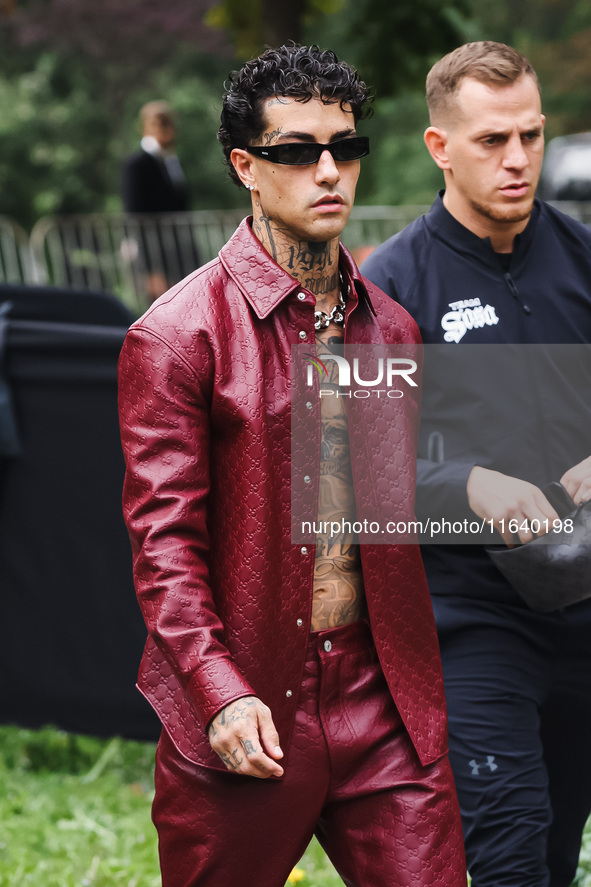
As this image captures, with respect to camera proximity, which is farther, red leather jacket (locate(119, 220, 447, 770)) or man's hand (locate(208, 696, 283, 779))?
red leather jacket (locate(119, 220, 447, 770))

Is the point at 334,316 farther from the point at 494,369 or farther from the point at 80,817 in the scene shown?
the point at 80,817

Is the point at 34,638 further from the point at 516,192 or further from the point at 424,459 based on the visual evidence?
the point at 516,192

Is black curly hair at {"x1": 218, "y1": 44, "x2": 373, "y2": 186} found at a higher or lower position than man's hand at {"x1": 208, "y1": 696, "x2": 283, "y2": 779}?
higher

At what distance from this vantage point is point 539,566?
3.21m

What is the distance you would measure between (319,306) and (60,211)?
2864 cm

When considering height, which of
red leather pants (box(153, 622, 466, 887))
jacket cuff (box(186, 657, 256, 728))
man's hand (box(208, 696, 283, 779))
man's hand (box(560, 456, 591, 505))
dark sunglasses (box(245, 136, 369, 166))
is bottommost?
red leather pants (box(153, 622, 466, 887))

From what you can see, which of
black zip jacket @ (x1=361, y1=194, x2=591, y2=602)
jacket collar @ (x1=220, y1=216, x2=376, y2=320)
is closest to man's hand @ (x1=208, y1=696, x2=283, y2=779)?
jacket collar @ (x1=220, y1=216, x2=376, y2=320)

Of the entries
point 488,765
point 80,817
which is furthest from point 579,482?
point 80,817

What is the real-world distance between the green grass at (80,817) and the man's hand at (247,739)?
2.13 m

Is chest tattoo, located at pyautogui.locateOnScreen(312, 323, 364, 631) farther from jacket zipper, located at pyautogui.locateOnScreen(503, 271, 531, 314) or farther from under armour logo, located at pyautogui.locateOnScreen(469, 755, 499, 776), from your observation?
jacket zipper, located at pyautogui.locateOnScreen(503, 271, 531, 314)

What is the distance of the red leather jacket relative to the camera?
2.50m

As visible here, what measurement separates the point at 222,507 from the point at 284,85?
2.97ft

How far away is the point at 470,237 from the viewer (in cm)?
352

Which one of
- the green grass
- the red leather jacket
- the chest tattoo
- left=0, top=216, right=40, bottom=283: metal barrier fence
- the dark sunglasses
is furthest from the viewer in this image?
left=0, top=216, right=40, bottom=283: metal barrier fence
